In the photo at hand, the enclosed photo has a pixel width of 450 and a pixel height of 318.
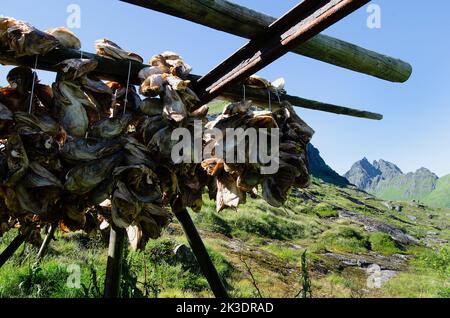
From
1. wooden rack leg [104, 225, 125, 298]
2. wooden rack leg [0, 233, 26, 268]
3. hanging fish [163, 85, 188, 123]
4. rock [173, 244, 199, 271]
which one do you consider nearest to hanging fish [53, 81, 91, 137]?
hanging fish [163, 85, 188, 123]

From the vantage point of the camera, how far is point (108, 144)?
1.99 metres

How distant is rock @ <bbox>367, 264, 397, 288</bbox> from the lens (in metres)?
19.4

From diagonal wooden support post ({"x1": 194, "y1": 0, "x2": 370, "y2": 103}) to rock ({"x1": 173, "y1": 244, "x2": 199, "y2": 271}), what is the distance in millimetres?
10064

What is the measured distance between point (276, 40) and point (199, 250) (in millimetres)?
1629

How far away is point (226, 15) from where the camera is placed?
208 centimetres

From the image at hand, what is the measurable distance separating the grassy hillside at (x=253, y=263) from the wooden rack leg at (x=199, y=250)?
2.16ft

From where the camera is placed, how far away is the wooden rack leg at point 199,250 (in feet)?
9.53

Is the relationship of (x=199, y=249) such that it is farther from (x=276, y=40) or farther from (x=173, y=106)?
(x=276, y=40)

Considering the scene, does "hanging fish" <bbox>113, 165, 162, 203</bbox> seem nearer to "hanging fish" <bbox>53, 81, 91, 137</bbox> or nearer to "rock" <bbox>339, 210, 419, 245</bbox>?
"hanging fish" <bbox>53, 81, 91, 137</bbox>

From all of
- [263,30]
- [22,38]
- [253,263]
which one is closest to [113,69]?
[22,38]

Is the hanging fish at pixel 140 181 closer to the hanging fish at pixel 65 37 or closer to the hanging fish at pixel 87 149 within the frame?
the hanging fish at pixel 87 149

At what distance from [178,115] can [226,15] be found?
1.81ft
